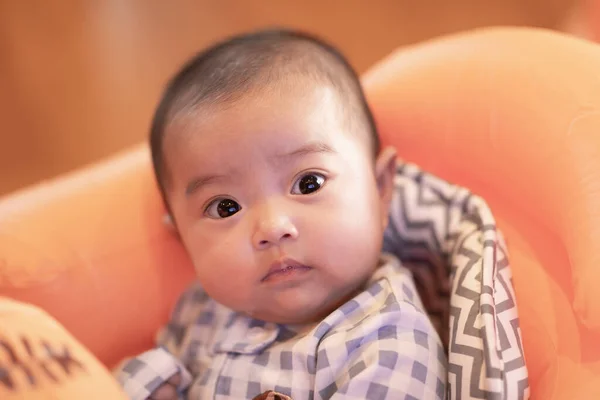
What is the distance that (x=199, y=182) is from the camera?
88 centimetres

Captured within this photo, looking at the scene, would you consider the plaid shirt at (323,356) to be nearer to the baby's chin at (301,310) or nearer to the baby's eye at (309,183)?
the baby's chin at (301,310)

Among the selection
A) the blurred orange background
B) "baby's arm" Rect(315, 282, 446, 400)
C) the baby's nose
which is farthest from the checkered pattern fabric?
the blurred orange background

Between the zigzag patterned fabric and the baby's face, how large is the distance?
0.49 feet

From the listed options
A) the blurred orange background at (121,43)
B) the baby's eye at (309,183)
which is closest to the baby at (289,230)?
the baby's eye at (309,183)

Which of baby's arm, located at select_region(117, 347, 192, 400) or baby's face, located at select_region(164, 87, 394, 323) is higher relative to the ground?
baby's face, located at select_region(164, 87, 394, 323)

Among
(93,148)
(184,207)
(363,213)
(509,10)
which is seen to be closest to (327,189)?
(363,213)

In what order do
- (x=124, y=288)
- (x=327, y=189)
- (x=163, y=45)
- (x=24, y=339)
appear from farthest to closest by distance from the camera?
(x=163, y=45), (x=124, y=288), (x=327, y=189), (x=24, y=339)

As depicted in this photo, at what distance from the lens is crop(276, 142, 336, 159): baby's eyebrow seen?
33.5 inches

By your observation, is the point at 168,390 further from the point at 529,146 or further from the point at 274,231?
the point at 529,146

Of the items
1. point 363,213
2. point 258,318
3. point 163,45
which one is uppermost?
point 163,45

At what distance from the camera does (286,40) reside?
952mm

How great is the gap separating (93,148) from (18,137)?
262 millimetres

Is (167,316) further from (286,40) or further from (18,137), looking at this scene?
(18,137)

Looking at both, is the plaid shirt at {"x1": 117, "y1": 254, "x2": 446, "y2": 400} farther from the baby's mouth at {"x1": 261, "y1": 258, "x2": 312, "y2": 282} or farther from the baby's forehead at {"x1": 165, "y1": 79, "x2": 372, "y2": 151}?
the baby's forehead at {"x1": 165, "y1": 79, "x2": 372, "y2": 151}
